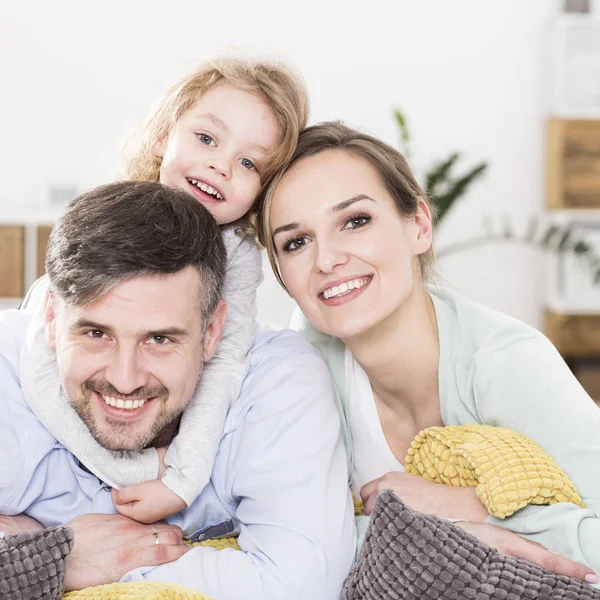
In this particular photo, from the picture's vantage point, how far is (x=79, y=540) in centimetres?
142

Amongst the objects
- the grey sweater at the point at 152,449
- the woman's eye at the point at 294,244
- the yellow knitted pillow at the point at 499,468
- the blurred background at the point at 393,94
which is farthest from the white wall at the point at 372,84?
the yellow knitted pillow at the point at 499,468

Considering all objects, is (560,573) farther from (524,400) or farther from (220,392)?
(220,392)

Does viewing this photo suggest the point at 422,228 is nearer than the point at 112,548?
No

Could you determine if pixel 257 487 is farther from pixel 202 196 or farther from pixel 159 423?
pixel 202 196

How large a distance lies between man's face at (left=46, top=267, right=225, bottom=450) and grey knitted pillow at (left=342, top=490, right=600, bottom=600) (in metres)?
0.46

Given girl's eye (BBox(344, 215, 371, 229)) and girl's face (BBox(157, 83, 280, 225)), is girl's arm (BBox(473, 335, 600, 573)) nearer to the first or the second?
girl's eye (BBox(344, 215, 371, 229))

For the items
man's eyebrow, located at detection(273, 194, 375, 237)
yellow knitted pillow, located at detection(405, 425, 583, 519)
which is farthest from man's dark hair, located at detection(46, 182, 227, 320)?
yellow knitted pillow, located at detection(405, 425, 583, 519)

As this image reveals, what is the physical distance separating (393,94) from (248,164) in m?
4.07

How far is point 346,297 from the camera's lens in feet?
5.63

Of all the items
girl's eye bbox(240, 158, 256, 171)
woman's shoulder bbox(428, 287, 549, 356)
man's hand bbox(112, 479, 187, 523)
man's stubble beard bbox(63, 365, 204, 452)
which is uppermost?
girl's eye bbox(240, 158, 256, 171)

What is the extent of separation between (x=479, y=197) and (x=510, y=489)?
459cm

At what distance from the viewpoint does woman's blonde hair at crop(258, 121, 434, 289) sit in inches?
71.2

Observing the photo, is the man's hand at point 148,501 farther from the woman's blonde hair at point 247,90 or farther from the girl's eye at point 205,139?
the girl's eye at point 205,139

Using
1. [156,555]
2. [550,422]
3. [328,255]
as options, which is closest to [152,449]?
[156,555]
